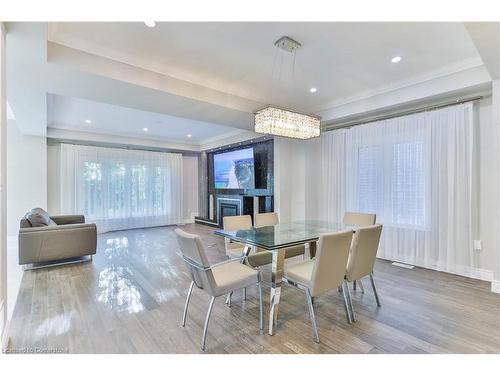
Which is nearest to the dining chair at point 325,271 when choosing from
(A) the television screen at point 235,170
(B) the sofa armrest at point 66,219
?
(A) the television screen at point 235,170

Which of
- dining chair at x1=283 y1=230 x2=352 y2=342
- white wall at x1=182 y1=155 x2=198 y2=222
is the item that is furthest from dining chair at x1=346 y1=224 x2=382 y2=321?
white wall at x1=182 y1=155 x2=198 y2=222

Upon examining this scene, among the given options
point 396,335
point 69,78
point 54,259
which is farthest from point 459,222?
point 54,259

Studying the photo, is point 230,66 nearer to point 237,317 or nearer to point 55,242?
point 237,317

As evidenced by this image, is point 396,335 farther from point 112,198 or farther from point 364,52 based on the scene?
point 112,198

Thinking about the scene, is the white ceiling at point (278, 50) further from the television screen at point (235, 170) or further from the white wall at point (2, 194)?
the television screen at point (235, 170)

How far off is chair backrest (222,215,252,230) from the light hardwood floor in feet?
2.54

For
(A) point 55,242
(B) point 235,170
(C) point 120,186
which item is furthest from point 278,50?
(C) point 120,186

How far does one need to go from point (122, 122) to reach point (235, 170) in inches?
115

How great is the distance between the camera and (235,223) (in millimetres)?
3082

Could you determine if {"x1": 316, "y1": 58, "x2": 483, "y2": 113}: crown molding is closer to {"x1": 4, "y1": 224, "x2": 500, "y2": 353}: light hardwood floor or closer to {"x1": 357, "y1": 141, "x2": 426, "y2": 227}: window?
{"x1": 357, "y1": 141, "x2": 426, "y2": 227}: window

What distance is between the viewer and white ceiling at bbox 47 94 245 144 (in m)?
4.30

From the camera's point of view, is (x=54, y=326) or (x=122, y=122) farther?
(x=122, y=122)

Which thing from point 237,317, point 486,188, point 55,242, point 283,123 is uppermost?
point 283,123
